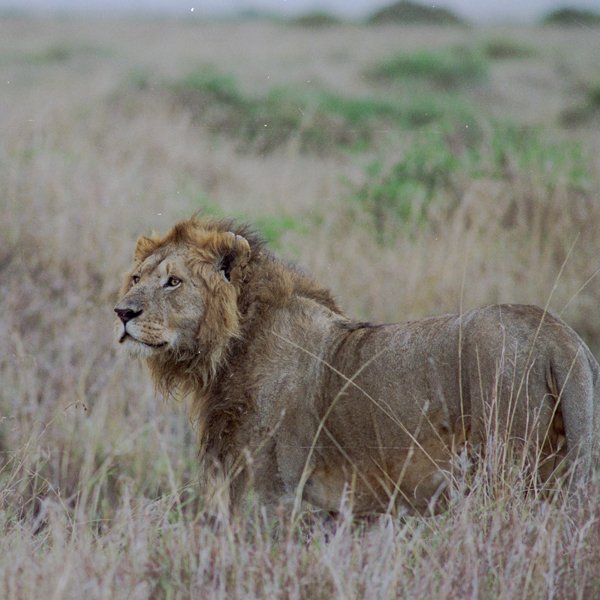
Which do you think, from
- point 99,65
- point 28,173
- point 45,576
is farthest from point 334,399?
point 99,65

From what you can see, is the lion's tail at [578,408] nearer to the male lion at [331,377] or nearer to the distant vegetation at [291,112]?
the male lion at [331,377]

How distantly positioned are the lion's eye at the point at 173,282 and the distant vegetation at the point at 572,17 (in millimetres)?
12407

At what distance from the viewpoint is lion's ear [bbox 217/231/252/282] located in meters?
4.93

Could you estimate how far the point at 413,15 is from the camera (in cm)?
→ 2261

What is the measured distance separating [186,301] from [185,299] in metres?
0.01

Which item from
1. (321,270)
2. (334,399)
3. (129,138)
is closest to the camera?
(334,399)

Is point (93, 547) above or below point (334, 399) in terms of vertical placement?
below

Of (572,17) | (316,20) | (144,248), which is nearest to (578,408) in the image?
(144,248)

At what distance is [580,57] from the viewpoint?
1967 cm

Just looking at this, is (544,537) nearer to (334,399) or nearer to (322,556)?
(322,556)

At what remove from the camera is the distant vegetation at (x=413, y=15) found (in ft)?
71.3

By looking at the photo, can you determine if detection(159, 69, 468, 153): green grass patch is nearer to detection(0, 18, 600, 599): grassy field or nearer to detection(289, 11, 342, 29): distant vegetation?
detection(0, 18, 600, 599): grassy field

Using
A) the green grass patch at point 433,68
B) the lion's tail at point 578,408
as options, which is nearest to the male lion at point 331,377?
the lion's tail at point 578,408

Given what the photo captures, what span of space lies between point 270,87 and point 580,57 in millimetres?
5843
